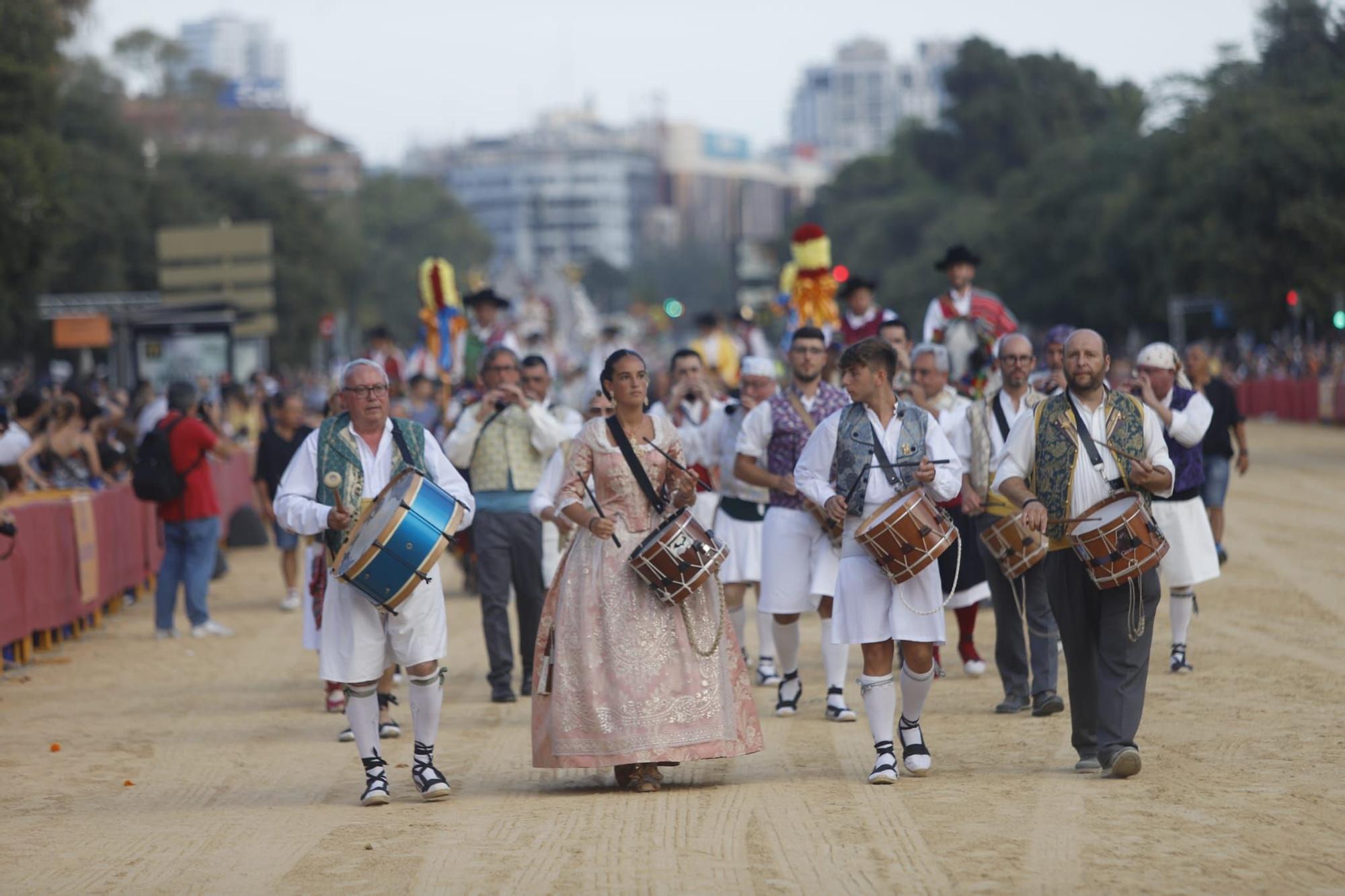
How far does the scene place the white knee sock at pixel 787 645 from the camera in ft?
37.3

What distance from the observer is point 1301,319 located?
52500 millimetres

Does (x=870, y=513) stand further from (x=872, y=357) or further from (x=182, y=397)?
(x=182, y=397)

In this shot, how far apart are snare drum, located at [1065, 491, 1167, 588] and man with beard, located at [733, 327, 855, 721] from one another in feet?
7.92

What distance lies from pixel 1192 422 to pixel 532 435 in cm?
398

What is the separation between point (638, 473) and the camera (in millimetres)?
9047

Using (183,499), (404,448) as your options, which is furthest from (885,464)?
(183,499)

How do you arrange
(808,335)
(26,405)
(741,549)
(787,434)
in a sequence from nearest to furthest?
(787,434) < (808,335) < (741,549) < (26,405)

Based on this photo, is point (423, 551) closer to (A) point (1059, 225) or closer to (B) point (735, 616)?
(B) point (735, 616)

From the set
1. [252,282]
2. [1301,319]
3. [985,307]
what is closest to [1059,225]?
[1301,319]

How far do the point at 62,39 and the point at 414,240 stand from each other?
10458 centimetres

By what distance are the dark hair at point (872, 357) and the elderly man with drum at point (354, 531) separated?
186 cm

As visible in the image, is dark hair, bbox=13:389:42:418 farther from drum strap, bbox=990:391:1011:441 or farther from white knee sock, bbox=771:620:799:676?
drum strap, bbox=990:391:1011:441

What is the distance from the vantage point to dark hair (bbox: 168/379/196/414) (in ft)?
55.1

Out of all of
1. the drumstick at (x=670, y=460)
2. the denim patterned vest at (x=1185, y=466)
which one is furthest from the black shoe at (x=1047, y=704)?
the drumstick at (x=670, y=460)
